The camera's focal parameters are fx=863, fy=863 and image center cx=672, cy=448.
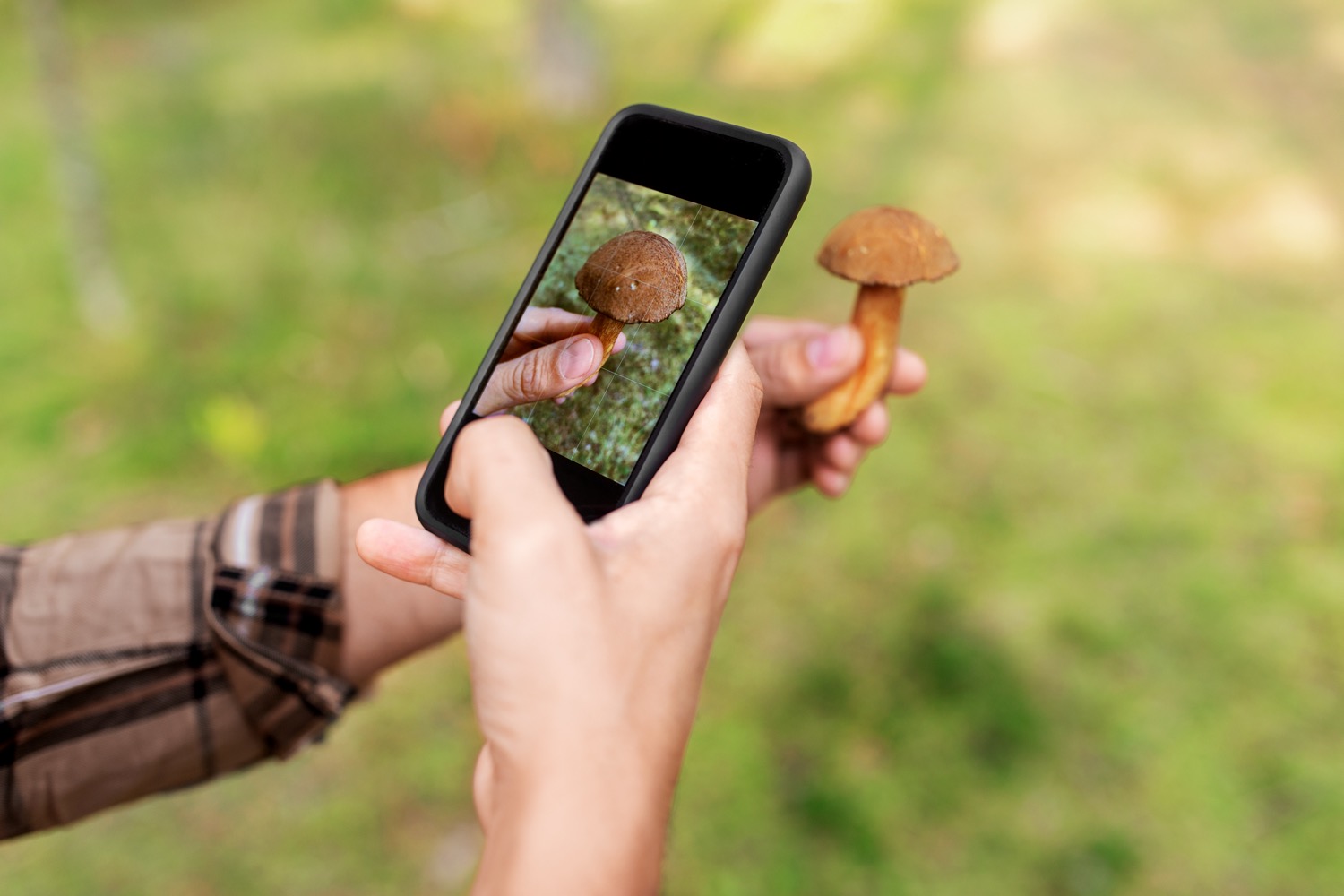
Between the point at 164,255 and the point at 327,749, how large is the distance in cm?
237

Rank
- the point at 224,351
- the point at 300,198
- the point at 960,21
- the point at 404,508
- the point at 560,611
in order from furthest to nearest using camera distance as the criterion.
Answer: the point at 960,21, the point at 300,198, the point at 224,351, the point at 404,508, the point at 560,611

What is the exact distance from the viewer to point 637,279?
3.46ft

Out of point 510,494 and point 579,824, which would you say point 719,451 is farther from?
point 579,824

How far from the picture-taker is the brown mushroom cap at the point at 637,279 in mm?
1046

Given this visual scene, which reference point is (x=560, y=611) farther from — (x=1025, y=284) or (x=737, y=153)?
(x=1025, y=284)

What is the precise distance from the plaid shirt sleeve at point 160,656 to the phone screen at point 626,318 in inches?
19.4

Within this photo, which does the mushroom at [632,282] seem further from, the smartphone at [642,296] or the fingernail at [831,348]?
the fingernail at [831,348]

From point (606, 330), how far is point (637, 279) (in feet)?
0.25

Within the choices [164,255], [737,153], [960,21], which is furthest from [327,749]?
[960,21]

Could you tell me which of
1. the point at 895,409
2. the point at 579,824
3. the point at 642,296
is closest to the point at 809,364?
the point at 642,296

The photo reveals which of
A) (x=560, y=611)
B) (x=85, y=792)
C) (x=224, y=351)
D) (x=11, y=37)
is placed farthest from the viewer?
(x=11, y=37)

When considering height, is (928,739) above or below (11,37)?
below

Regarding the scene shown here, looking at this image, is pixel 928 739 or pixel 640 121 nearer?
pixel 640 121

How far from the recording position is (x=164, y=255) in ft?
11.4
